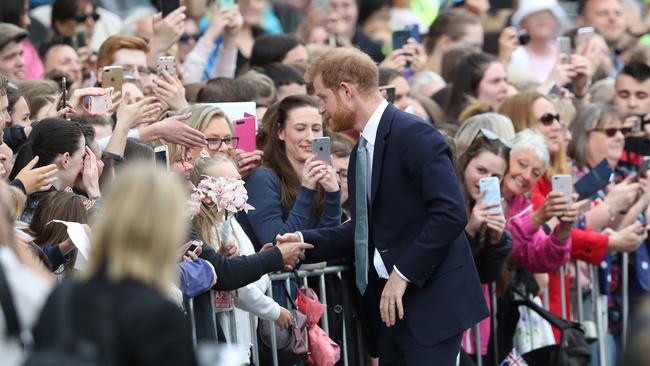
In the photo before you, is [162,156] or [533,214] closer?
[162,156]

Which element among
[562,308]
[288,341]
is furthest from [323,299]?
[562,308]

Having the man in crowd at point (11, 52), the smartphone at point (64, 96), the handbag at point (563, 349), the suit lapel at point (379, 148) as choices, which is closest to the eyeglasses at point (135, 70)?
the man in crowd at point (11, 52)

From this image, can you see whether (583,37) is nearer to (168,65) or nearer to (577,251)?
(577,251)

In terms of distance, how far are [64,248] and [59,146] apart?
85 cm

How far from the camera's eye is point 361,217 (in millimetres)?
7391

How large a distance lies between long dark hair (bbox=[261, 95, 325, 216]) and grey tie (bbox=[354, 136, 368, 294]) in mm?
644

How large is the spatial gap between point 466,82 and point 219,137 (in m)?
3.83

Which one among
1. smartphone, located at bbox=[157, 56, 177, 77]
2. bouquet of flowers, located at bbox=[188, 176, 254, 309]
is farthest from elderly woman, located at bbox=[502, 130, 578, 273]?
bouquet of flowers, located at bbox=[188, 176, 254, 309]

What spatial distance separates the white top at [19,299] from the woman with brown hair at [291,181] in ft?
10.4

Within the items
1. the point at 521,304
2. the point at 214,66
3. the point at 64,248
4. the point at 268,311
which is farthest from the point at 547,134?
the point at 64,248

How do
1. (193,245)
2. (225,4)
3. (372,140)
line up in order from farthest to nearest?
(225,4) < (372,140) < (193,245)

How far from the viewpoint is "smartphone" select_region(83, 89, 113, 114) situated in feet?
25.9

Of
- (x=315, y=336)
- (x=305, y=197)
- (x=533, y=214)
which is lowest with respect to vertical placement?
(x=315, y=336)

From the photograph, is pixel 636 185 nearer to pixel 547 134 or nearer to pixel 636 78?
pixel 547 134
